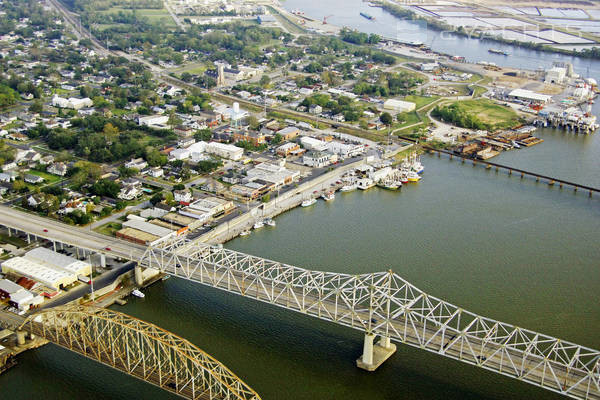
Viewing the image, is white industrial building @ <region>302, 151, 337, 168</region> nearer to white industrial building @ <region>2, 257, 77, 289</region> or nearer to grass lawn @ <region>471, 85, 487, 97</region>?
white industrial building @ <region>2, 257, 77, 289</region>

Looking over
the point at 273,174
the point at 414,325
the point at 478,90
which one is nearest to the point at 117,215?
the point at 273,174

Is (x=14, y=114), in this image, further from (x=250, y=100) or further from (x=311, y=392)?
(x=311, y=392)

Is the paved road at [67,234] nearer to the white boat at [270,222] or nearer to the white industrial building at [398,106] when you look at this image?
the white boat at [270,222]

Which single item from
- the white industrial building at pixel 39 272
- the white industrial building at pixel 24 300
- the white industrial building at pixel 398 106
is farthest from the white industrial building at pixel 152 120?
the white industrial building at pixel 24 300

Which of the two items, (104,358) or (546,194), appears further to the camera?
(546,194)

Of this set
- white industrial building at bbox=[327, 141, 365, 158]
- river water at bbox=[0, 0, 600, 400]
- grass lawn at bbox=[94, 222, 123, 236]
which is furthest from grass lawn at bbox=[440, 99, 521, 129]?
grass lawn at bbox=[94, 222, 123, 236]

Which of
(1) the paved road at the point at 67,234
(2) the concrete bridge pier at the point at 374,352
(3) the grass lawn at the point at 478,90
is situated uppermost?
(3) the grass lawn at the point at 478,90

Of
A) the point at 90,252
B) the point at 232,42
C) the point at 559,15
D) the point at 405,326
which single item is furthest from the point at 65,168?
the point at 559,15

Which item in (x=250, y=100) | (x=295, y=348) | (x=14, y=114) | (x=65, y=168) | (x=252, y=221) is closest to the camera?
(x=295, y=348)
